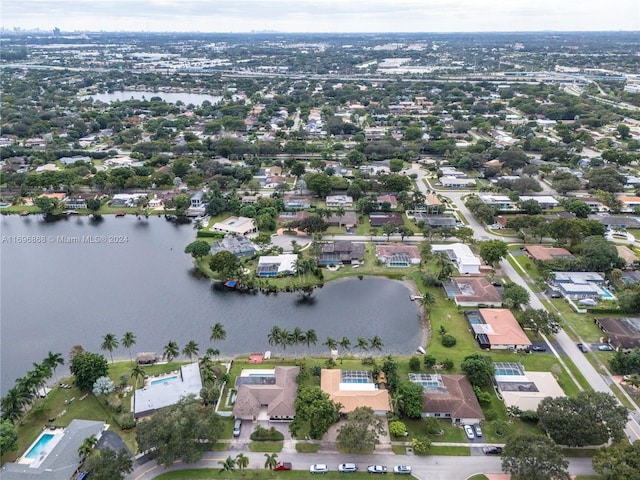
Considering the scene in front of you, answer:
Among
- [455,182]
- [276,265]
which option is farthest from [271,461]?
[455,182]

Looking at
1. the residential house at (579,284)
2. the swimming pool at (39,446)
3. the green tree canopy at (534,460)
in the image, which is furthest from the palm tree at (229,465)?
the residential house at (579,284)

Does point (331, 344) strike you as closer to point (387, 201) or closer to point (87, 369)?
point (87, 369)

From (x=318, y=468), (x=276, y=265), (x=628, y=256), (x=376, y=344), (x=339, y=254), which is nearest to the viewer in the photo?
(x=318, y=468)

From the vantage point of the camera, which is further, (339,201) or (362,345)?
(339,201)

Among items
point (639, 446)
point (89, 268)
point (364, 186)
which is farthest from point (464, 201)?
point (89, 268)

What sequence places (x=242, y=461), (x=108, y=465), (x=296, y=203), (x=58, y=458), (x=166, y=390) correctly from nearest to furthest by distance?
1. (x=108, y=465)
2. (x=242, y=461)
3. (x=58, y=458)
4. (x=166, y=390)
5. (x=296, y=203)

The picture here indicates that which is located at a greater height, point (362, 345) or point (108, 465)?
point (362, 345)

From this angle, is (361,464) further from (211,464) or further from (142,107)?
(142,107)
